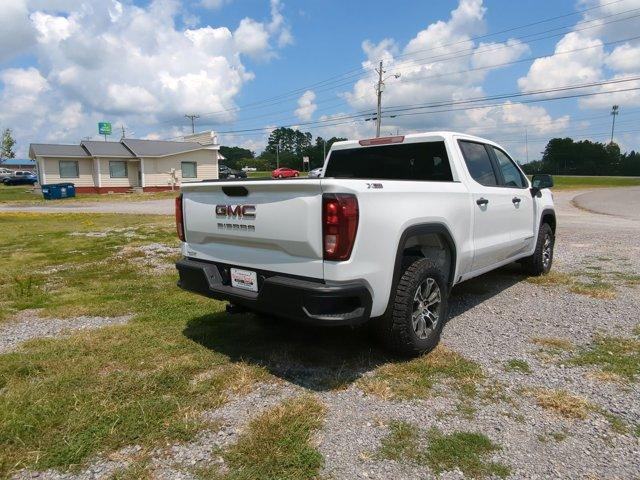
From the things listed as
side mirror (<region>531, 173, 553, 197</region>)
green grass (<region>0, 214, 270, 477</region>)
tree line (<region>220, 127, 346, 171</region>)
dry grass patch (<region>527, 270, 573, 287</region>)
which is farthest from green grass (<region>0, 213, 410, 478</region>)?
tree line (<region>220, 127, 346, 171</region>)

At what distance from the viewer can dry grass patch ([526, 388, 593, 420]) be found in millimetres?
2973

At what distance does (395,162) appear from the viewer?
16.4 ft

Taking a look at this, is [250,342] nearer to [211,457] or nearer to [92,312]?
[211,457]

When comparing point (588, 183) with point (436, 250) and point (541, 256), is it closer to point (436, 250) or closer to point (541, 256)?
point (541, 256)

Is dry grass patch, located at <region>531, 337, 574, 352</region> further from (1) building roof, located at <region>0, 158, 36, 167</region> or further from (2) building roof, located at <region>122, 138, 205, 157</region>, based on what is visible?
(1) building roof, located at <region>0, 158, 36, 167</region>

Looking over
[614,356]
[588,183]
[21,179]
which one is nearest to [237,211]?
[614,356]

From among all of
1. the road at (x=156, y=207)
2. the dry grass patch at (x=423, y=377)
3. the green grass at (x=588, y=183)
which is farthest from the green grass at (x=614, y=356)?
the green grass at (x=588, y=183)

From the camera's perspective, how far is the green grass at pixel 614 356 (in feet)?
11.7

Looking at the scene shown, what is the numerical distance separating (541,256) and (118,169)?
36111 mm

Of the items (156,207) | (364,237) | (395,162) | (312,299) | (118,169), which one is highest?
(118,169)

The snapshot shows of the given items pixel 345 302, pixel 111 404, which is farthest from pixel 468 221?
pixel 111 404

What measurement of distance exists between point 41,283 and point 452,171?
5641mm

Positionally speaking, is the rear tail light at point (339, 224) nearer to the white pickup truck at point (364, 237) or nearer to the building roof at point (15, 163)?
the white pickup truck at point (364, 237)

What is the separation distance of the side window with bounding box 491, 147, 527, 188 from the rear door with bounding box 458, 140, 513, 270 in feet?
0.75
